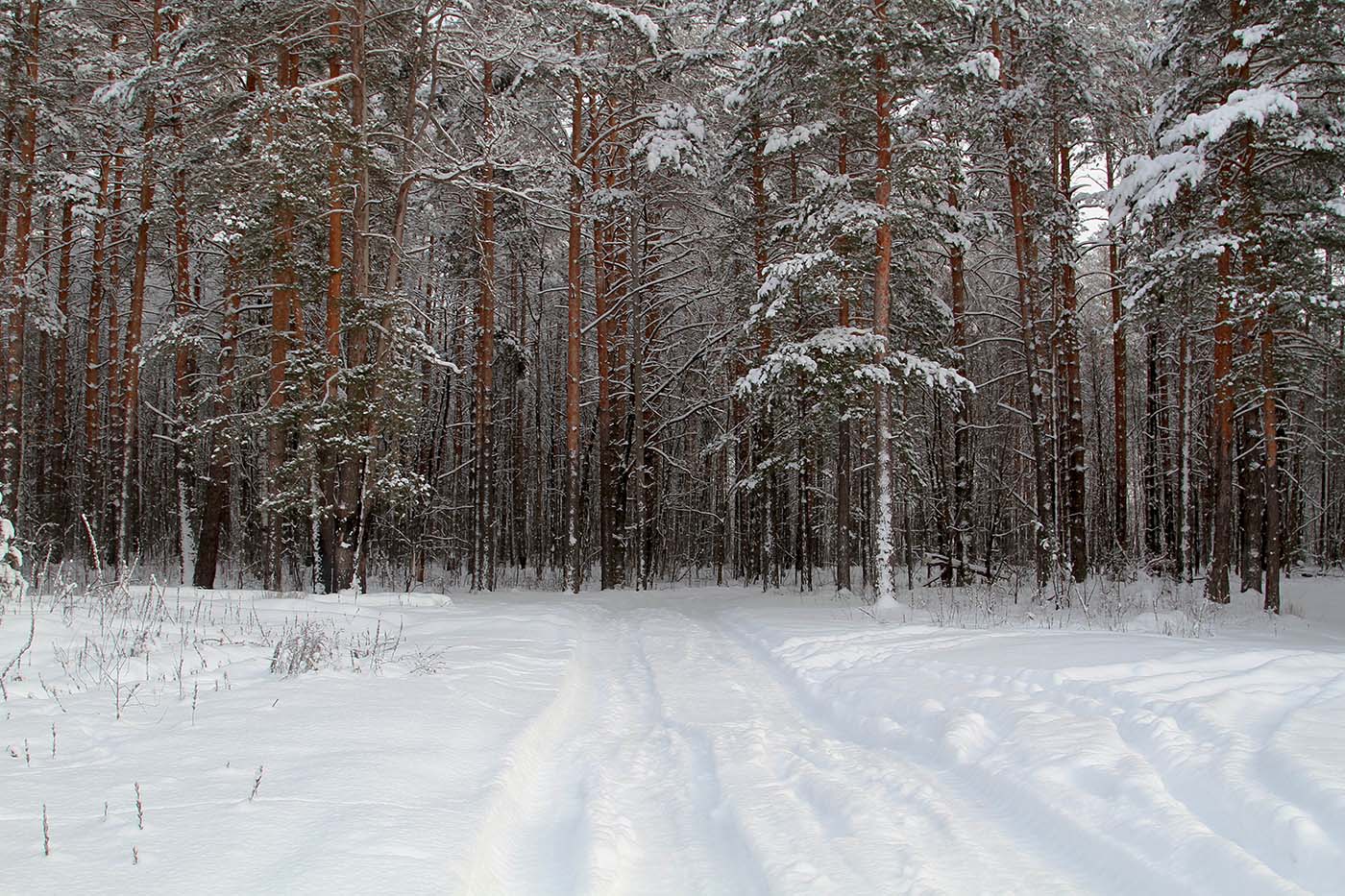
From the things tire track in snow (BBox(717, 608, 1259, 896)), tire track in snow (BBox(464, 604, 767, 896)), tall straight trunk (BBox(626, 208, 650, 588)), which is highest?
tall straight trunk (BBox(626, 208, 650, 588))

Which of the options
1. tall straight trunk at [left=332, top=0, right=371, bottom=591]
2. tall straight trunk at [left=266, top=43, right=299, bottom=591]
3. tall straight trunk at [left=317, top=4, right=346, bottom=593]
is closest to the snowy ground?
tall straight trunk at [left=332, top=0, right=371, bottom=591]

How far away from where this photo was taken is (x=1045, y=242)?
60.4ft

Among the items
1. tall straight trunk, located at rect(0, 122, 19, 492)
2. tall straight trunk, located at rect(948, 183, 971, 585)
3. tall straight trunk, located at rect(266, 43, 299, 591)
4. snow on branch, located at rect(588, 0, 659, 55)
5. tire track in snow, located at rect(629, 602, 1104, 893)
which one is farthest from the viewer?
tall straight trunk, located at rect(948, 183, 971, 585)

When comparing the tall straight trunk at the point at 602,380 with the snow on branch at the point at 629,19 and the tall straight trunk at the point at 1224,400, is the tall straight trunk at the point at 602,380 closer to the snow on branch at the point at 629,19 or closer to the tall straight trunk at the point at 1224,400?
the snow on branch at the point at 629,19

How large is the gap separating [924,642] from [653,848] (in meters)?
5.60

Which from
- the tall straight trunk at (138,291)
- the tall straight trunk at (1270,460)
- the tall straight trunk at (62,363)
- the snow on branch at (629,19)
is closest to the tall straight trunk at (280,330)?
the tall straight trunk at (138,291)

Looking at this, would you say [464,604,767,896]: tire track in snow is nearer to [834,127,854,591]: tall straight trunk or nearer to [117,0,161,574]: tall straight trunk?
[834,127,854,591]: tall straight trunk

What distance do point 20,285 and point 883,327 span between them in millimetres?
18176

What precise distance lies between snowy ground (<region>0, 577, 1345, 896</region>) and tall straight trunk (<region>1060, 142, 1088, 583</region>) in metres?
10.1

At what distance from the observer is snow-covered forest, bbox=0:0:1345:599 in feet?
43.1

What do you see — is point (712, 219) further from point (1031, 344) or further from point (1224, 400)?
point (1224, 400)

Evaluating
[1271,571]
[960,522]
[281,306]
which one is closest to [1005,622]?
[1271,571]

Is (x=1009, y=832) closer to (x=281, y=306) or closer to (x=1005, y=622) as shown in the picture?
(x=1005, y=622)

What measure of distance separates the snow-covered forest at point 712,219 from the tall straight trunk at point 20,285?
0.41 ft
